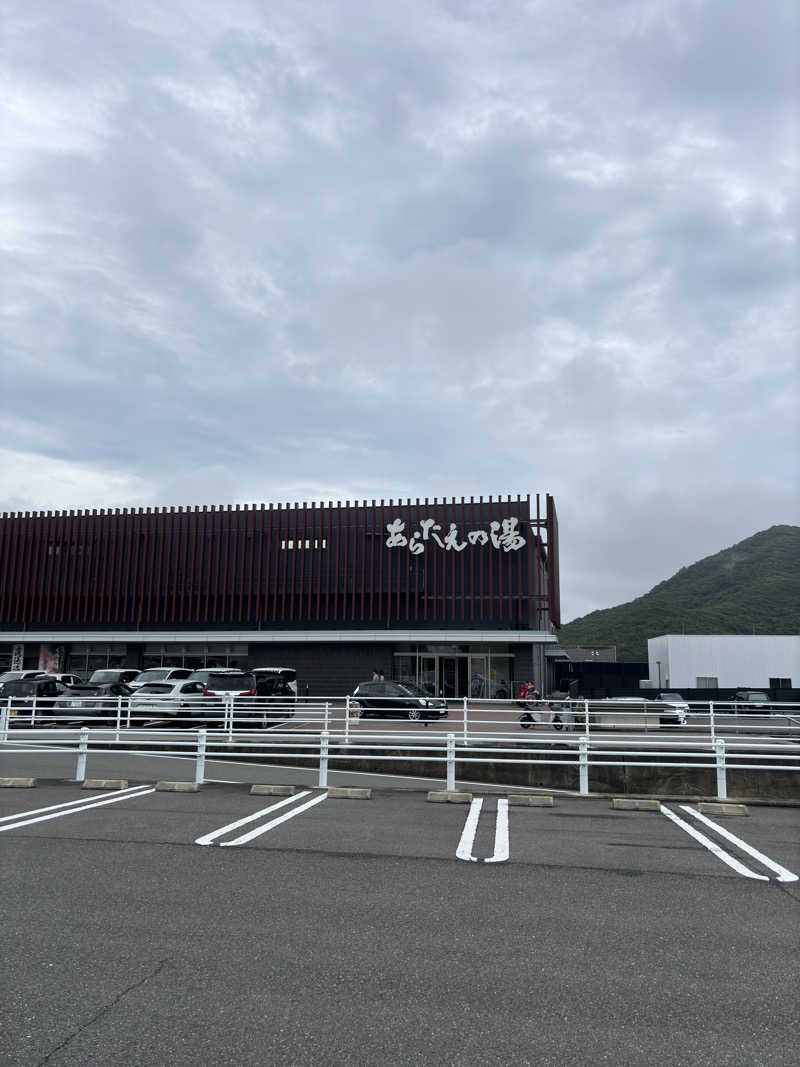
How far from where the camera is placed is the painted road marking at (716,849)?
7.88 metres

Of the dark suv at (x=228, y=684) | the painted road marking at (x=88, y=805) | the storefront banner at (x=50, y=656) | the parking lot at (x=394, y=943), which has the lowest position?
the painted road marking at (x=88, y=805)

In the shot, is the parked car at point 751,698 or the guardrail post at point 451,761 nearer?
the guardrail post at point 451,761

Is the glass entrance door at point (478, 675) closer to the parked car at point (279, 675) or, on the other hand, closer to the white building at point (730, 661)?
the parked car at point (279, 675)

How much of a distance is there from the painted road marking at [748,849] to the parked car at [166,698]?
50.1 feet

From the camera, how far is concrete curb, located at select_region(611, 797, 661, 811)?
11844 millimetres

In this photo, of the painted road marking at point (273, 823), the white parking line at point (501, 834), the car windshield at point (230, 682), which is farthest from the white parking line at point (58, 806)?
the car windshield at point (230, 682)

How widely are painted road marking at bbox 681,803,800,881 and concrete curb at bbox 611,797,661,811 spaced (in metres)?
0.46

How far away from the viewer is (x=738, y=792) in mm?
16047

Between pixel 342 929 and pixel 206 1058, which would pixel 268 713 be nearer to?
pixel 342 929

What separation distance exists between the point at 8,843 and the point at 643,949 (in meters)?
6.76

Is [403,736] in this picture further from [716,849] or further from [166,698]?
[166,698]

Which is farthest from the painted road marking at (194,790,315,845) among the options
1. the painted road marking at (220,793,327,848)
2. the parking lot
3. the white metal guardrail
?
the white metal guardrail

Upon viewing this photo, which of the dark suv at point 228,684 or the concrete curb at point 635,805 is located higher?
the dark suv at point 228,684

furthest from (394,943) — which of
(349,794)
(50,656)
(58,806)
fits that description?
(50,656)
